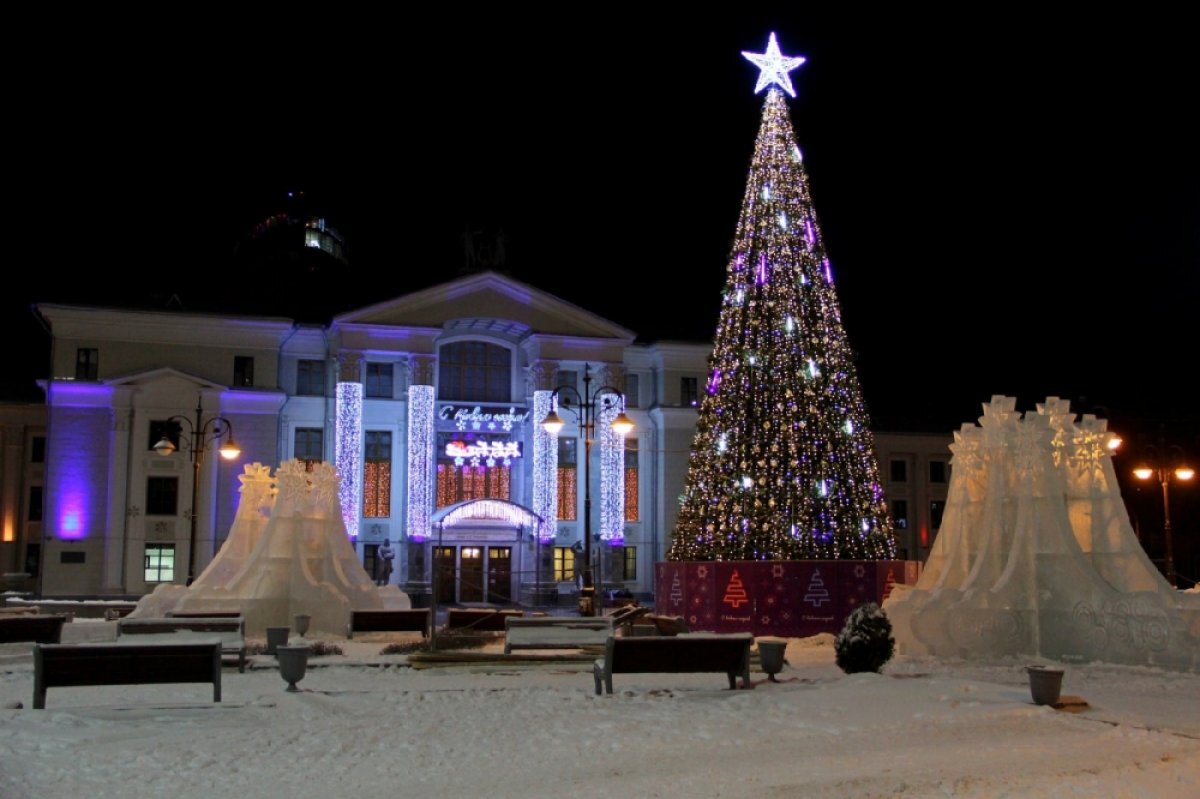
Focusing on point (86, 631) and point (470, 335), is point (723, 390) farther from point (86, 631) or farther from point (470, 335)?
point (470, 335)

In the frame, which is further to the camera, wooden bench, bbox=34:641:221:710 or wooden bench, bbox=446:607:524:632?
wooden bench, bbox=446:607:524:632

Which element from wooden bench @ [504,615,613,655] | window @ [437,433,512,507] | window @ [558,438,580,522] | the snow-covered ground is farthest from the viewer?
window @ [558,438,580,522]

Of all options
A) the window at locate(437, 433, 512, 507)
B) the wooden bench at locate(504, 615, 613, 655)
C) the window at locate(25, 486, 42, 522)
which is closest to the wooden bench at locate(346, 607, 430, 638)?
the wooden bench at locate(504, 615, 613, 655)

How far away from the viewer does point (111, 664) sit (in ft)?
42.4

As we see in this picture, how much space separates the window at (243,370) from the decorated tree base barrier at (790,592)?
1179 inches

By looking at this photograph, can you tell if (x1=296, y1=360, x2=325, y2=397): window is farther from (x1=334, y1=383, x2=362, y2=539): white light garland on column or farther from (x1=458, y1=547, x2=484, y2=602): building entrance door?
(x1=458, y1=547, x2=484, y2=602): building entrance door

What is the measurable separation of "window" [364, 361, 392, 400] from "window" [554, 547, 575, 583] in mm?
9902

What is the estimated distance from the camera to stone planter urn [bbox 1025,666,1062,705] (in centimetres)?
1318

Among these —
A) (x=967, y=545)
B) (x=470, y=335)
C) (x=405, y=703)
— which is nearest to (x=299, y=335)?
(x=470, y=335)

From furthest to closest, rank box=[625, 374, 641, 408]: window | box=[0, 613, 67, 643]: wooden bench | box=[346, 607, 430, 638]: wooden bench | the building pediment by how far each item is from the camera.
A: 1. box=[625, 374, 641, 408]: window
2. the building pediment
3. box=[346, 607, 430, 638]: wooden bench
4. box=[0, 613, 67, 643]: wooden bench

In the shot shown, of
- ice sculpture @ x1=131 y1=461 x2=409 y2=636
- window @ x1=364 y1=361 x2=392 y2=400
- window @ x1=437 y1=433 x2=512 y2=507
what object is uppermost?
window @ x1=364 y1=361 x2=392 y2=400

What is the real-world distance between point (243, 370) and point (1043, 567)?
38.1m

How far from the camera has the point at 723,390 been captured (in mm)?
26344

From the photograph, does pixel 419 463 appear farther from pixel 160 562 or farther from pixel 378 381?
pixel 160 562
